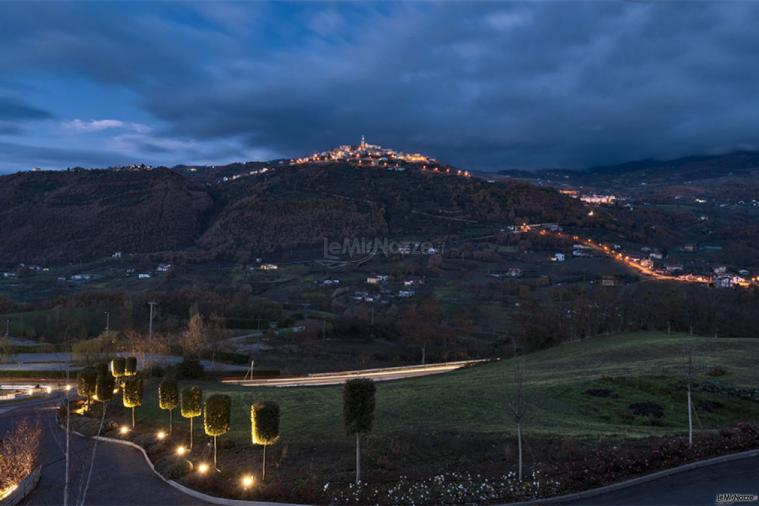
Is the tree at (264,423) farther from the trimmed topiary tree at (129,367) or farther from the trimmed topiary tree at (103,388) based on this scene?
the trimmed topiary tree at (129,367)

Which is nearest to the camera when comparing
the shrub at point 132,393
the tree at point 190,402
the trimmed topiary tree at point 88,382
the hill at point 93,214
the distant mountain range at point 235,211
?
the tree at point 190,402

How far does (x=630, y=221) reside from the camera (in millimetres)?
134500

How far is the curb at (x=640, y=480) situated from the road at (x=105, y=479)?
880 centimetres

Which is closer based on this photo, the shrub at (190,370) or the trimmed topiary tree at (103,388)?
the trimmed topiary tree at (103,388)

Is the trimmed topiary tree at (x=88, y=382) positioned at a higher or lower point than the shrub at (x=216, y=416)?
lower

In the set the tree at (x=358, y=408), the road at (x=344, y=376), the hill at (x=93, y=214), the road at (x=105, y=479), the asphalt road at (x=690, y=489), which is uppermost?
the hill at (x=93, y=214)

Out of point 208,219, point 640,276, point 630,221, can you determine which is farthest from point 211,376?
point 630,221

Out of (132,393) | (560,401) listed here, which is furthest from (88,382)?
(560,401)

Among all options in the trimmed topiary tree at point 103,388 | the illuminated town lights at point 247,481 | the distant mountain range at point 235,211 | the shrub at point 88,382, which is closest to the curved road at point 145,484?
the illuminated town lights at point 247,481

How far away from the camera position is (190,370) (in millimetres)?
39125

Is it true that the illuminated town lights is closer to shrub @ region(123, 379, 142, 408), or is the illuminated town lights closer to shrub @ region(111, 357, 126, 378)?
shrub @ region(123, 379, 142, 408)

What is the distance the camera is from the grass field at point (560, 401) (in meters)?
19.4

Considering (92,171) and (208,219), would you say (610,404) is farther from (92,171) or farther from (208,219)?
(92,171)

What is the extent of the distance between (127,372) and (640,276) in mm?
75243
